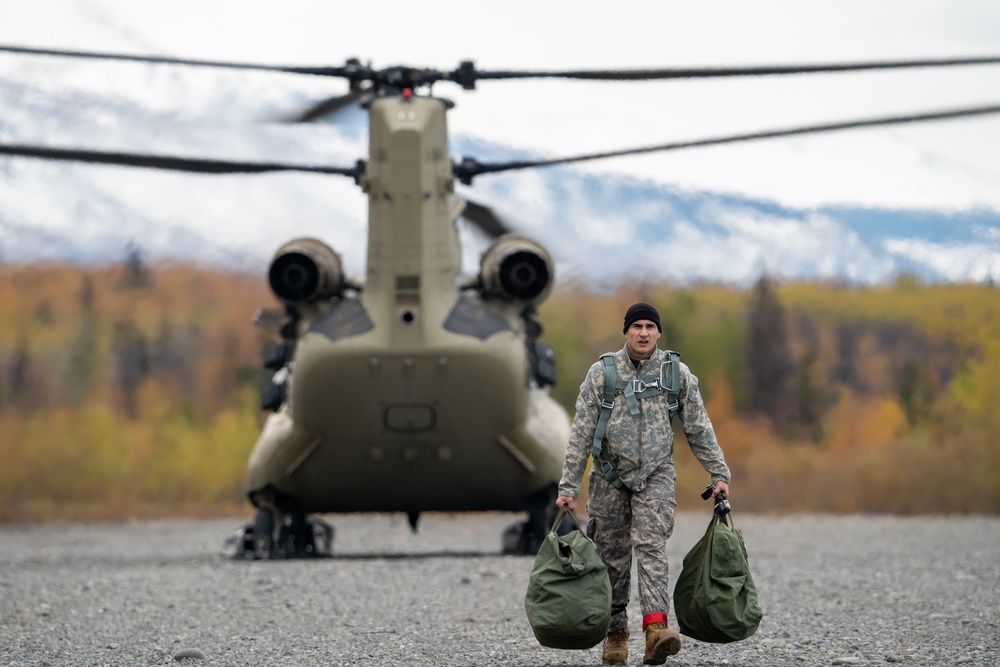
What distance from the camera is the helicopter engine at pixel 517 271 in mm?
16703

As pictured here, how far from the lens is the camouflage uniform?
832cm

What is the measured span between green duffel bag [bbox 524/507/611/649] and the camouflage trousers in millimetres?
261

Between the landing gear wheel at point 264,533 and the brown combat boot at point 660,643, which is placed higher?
the landing gear wheel at point 264,533

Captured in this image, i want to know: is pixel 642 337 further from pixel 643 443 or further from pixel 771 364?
pixel 771 364

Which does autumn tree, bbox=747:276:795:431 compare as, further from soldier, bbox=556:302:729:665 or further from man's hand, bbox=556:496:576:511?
man's hand, bbox=556:496:576:511

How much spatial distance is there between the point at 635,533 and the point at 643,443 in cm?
48

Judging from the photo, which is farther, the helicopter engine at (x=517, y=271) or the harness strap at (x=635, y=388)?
the helicopter engine at (x=517, y=271)

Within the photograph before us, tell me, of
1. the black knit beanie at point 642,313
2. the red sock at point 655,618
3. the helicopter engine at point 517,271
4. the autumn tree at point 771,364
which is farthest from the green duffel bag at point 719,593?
the autumn tree at point 771,364

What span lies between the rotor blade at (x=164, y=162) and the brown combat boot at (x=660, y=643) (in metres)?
8.25

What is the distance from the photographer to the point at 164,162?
15312 mm

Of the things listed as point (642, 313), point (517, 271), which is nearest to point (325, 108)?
point (517, 271)

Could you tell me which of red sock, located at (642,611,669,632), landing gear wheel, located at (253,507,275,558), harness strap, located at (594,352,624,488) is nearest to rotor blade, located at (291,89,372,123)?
landing gear wheel, located at (253,507,275,558)

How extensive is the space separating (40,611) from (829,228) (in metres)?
18.3

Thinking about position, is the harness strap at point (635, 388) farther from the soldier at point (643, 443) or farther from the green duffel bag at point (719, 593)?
the green duffel bag at point (719, 593)
